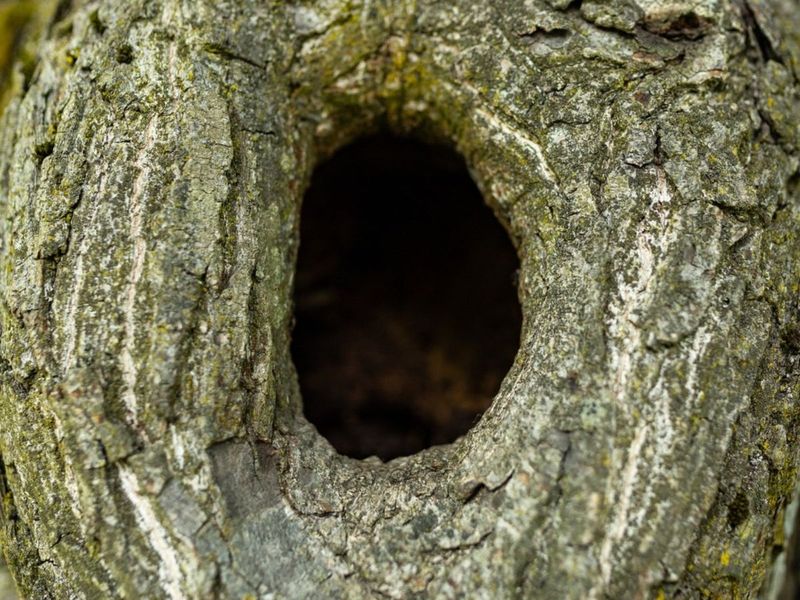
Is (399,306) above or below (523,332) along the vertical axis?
above

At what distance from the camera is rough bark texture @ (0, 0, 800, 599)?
1033mm

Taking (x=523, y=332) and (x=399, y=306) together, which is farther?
(x=399, y=306)

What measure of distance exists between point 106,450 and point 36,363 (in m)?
0.22

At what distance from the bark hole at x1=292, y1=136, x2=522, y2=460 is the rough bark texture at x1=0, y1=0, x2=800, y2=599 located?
732 millimetres

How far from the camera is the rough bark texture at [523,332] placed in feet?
3.39

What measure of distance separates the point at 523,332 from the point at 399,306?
101cm

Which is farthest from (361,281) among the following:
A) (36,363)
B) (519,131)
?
(36,363)

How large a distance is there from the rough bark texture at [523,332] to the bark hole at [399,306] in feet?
2.40

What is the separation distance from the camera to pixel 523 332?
4.12 ft

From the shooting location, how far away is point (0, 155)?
4.59 feet

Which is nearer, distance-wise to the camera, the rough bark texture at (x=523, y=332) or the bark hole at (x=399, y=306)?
the rough bark texture at (x=523, y=332)

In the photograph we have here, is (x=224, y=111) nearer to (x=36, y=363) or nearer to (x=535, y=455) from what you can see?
(x=36, y=363)

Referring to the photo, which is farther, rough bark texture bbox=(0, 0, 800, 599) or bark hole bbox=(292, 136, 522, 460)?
bark hole bbox=(292, 136, 522, 460)

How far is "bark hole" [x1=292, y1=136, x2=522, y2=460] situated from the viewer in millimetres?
2047
